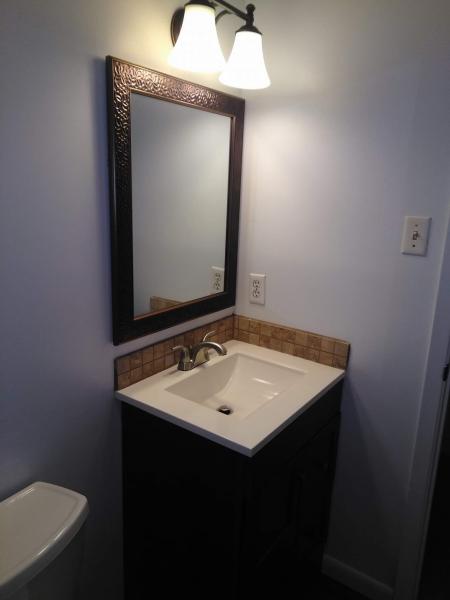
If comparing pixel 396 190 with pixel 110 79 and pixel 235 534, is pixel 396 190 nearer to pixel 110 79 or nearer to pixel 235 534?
pixel 110 79

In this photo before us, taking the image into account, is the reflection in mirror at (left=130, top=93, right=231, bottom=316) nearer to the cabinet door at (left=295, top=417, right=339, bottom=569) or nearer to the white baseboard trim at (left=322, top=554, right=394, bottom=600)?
the cabinet door at (left=295, top=417, right=339, bottom=569)

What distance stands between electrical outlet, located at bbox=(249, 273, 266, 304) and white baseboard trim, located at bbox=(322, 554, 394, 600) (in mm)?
1071

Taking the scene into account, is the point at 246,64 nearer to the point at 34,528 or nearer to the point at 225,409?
the point at 225,409

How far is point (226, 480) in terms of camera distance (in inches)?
44.5

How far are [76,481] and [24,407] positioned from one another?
0.33 metres

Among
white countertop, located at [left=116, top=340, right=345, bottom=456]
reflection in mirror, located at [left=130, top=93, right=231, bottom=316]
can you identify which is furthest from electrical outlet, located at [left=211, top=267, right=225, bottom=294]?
white countertop, located at [left=116, top=340, right=345, bottom=456]

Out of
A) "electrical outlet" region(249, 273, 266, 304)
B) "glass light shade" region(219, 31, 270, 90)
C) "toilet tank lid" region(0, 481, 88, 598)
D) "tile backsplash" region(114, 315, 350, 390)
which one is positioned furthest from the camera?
"electrical outlet" region(249, 273, 266, 304)

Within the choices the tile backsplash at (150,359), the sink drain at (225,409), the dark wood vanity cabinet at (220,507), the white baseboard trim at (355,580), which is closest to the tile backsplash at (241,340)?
the tile backsplash at (150,359)

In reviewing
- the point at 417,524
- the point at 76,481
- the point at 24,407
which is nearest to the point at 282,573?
the point at 417,524

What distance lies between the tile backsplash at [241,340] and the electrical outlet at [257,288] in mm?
90

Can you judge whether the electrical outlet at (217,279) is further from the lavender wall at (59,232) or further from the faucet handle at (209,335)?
the lavender wall at (59,232)

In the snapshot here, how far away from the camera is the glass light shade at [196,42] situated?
115cm

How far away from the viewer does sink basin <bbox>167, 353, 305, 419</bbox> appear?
4.89 feet

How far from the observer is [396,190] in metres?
1.35
